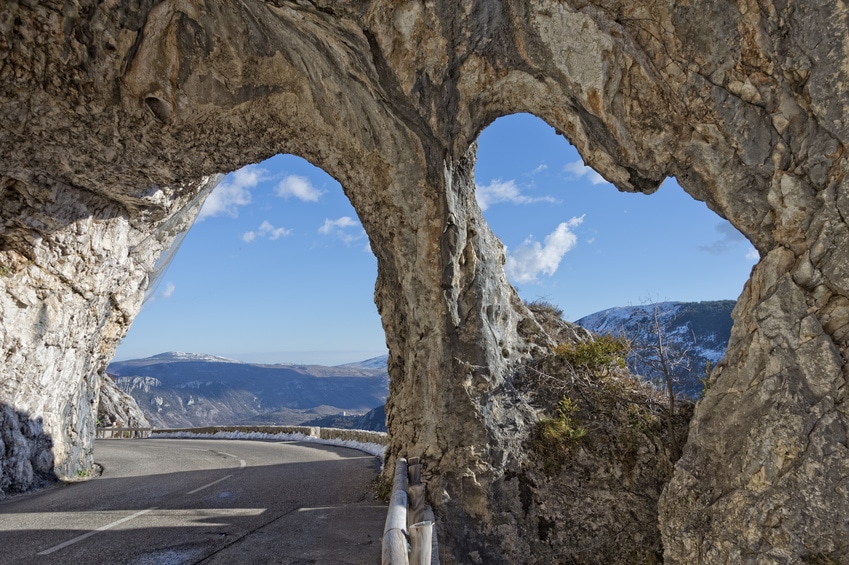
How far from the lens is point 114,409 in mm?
34812

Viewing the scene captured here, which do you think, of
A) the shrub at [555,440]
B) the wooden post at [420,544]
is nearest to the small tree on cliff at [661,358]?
the shrub at [555,440]

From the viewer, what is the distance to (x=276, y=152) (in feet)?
43.7

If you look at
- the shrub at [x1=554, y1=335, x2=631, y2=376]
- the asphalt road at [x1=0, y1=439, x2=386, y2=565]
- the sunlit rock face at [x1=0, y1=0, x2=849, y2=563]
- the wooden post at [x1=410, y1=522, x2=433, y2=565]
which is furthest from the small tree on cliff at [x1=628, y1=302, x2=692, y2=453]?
the wooden post at [x1=410, y1=522, x2=433, y2=565]

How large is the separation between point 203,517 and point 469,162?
29.0 ft

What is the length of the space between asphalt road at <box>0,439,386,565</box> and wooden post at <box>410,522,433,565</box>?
6.29 feet

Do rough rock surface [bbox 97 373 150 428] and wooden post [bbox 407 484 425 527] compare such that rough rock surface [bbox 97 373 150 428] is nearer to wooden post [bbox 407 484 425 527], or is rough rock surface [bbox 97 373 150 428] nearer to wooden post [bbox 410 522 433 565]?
wooden post [bbox 407 484 425 527]

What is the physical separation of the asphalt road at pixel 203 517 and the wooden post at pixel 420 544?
1916 mm

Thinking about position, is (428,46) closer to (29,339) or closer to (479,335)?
(479,335)

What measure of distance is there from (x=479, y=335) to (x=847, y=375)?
576cm

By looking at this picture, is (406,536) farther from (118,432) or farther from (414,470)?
(118,432)

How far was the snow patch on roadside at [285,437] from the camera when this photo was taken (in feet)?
64.4

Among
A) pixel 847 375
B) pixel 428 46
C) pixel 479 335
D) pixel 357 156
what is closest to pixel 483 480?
pixel 479 335

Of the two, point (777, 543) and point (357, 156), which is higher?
point (357, 156)

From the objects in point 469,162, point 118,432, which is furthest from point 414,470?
point 118,432
